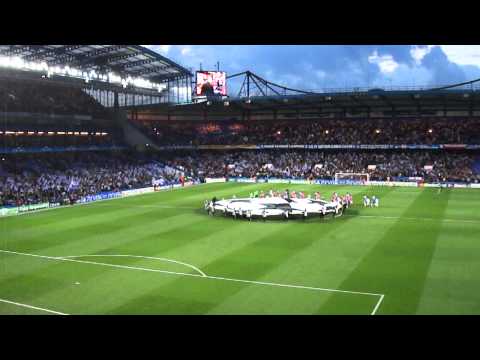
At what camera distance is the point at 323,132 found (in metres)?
71.6

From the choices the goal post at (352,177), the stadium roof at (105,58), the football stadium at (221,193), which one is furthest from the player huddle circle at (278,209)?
the goal post at (352,177)

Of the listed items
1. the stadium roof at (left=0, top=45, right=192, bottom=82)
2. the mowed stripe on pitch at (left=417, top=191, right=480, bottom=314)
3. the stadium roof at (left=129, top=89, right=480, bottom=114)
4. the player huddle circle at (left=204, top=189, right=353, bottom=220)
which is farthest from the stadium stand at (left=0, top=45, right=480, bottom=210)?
the mowed stripe on pitch at (left=417, top=191, right=480, bottom=314)

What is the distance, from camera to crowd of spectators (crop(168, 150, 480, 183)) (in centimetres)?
5781

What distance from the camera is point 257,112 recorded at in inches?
3095

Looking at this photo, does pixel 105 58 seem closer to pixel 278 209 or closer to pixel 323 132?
pixel 323 132

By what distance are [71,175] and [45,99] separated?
14580 millimetres

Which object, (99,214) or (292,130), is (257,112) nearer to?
(292,130)

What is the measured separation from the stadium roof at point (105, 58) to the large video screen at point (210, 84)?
3.78m

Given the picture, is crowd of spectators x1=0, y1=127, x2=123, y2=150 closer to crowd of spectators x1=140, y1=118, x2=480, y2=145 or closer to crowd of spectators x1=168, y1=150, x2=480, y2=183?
crowd of spectators x1=140, y1=118, x2=480, y2=145

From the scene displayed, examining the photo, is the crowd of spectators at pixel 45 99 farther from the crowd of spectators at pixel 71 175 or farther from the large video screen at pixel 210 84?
the large video screen at pixel 210 84

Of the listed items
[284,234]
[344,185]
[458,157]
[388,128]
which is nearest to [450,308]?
[284,234]

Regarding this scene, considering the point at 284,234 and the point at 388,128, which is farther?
the point at 388,128
